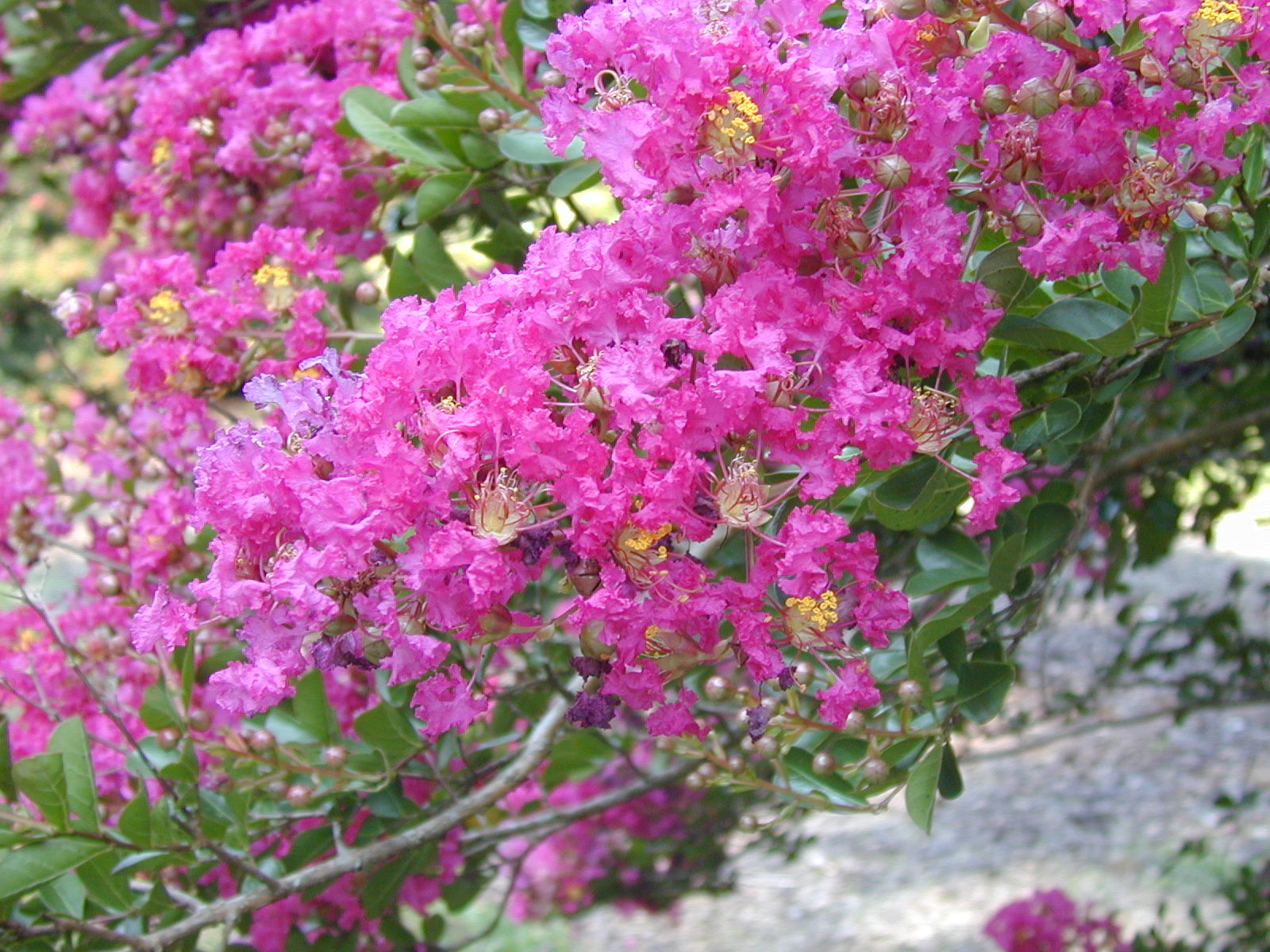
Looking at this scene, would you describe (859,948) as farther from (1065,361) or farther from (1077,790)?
(1065,361)

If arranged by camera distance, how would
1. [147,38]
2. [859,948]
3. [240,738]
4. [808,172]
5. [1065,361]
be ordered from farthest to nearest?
[859,948]
[147,38]
[240,738]
[1065,361]
[808,172]

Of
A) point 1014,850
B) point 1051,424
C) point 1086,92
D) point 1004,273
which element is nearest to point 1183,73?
point 1086,92

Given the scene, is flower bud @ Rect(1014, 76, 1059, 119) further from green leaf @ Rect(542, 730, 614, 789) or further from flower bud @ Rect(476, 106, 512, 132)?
green leaf @ Rect(542, 730, 614, 789)

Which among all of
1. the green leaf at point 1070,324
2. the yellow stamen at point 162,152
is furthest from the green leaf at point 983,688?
the yellow stamen at point 162,152

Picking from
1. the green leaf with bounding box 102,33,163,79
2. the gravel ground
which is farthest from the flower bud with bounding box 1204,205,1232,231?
the gravel ground

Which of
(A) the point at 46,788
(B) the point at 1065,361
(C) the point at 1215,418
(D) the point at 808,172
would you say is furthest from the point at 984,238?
(C) the point at 1215,418

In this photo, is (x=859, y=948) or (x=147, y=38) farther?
(x=859, y=948)
